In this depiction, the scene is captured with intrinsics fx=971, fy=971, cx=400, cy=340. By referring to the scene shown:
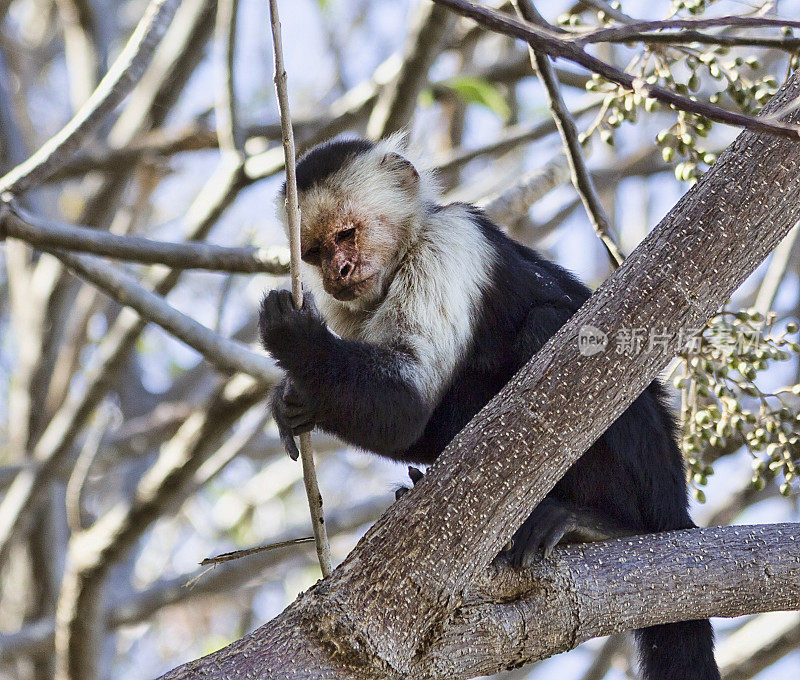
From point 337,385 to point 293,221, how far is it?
92 cm

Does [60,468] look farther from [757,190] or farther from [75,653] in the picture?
[757,190]

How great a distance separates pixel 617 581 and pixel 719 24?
1754 millimetres

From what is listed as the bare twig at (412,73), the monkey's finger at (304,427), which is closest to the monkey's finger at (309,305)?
the monkey's finger at (304,427)

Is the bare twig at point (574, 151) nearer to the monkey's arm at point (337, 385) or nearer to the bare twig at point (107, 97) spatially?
the monkey's arm at point (337, 385)

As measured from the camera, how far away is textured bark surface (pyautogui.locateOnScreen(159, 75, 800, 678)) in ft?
8.76

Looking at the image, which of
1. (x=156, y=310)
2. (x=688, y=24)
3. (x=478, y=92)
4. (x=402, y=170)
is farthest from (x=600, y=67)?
A: (x=478, y=92)

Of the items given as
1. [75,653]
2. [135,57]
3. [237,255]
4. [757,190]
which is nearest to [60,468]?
[75,653]

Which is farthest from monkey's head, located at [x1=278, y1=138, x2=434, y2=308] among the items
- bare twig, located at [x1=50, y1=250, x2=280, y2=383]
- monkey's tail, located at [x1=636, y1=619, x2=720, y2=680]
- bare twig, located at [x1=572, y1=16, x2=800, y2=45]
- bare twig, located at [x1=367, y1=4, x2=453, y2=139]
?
bare twig, located at [x1=572, y1=16, x2=800, y2=45]

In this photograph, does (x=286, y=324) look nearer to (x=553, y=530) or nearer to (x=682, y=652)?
(x=553, y=530)

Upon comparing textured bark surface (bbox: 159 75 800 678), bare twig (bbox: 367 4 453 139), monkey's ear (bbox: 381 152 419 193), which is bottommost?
textured bark surface (bbox: 159 75 800 678)

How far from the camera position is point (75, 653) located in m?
6.79

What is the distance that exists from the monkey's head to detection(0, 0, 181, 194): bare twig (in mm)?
899

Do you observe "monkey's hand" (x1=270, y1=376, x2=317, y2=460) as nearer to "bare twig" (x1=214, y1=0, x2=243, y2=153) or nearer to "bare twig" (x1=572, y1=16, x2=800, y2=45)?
"bare twig" (x1=572, y1=16, x2=800, y2=45)

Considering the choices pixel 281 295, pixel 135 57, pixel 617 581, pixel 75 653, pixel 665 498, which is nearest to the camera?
pixel 617 581
